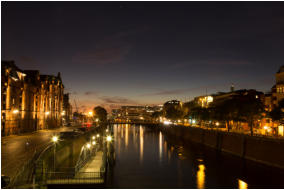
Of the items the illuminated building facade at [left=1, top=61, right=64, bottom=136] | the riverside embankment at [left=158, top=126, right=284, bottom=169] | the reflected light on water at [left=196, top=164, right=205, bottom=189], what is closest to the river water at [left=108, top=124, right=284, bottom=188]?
the reflected light on water at [left=196, top=164, right=205, bottom=189]

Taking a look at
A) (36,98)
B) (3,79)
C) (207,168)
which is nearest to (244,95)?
(207,168)

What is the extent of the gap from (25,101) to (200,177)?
159 feet

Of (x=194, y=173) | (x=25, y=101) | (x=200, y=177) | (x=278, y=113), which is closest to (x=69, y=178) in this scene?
(x=200, y=177)

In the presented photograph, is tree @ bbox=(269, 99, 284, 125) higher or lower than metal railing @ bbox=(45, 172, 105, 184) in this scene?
higher

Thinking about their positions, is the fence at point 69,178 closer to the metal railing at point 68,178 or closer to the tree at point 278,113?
the metal railing at point 68,178

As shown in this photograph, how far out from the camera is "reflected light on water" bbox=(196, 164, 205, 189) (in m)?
38.1

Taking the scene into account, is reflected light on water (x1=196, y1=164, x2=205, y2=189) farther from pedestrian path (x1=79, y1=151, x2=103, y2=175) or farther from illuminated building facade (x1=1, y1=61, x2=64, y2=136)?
illuminated building facade (x1=1, y1=61, x2=64, y2=136)

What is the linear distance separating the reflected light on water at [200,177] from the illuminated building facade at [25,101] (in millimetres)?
39645

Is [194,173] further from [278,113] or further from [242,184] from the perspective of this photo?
[278,113]

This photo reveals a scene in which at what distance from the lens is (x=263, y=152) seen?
4750cm

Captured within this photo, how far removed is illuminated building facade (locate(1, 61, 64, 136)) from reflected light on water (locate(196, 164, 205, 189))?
130 feet

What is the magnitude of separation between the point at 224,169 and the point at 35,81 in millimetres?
60381

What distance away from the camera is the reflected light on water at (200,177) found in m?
38.1

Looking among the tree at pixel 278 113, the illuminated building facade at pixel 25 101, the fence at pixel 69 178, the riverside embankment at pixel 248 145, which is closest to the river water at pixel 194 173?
the riverside embankment at pixel 248 145
